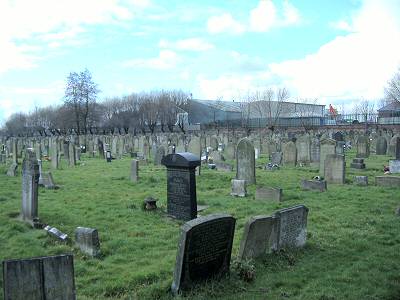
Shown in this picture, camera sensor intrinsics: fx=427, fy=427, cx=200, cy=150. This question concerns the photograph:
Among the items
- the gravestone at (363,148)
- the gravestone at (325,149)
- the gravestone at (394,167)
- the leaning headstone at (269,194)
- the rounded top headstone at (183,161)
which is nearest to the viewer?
the rounded top headstone at (183,161)

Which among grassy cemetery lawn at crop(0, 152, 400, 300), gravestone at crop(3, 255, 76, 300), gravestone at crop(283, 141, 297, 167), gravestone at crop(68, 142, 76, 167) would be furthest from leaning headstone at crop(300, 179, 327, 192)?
gravestone at crop(68, 142, 76, 167)

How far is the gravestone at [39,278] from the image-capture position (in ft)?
14.2

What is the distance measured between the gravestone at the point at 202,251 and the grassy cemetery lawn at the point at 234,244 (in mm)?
171

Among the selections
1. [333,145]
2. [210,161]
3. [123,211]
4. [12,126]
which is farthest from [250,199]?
[12,126]

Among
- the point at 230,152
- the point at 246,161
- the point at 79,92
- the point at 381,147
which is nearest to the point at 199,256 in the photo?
the point at 246,161

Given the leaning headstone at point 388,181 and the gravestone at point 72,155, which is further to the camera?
the gravestone at point 72,155

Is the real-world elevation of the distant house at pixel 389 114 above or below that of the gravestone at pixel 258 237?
above

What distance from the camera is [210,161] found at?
70.7 feet

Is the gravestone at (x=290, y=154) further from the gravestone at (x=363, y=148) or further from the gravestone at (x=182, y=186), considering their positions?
the gravestone at (x=182, y=186)

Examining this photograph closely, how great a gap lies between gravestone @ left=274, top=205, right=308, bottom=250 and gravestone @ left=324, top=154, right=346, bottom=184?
7.61m

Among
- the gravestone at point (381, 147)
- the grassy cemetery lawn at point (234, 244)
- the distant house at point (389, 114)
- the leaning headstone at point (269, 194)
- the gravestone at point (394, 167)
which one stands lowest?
the grassy cemetery lawn at point (234, 244)

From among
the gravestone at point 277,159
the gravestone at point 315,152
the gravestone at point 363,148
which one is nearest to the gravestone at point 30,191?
the gravestone at point 277,159

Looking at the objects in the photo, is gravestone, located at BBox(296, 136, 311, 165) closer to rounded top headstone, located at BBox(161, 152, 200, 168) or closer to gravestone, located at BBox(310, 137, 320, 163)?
gravestone, located at BBox(310, 137, 320, 163)

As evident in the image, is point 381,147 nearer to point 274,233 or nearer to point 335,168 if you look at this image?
point 335,168
